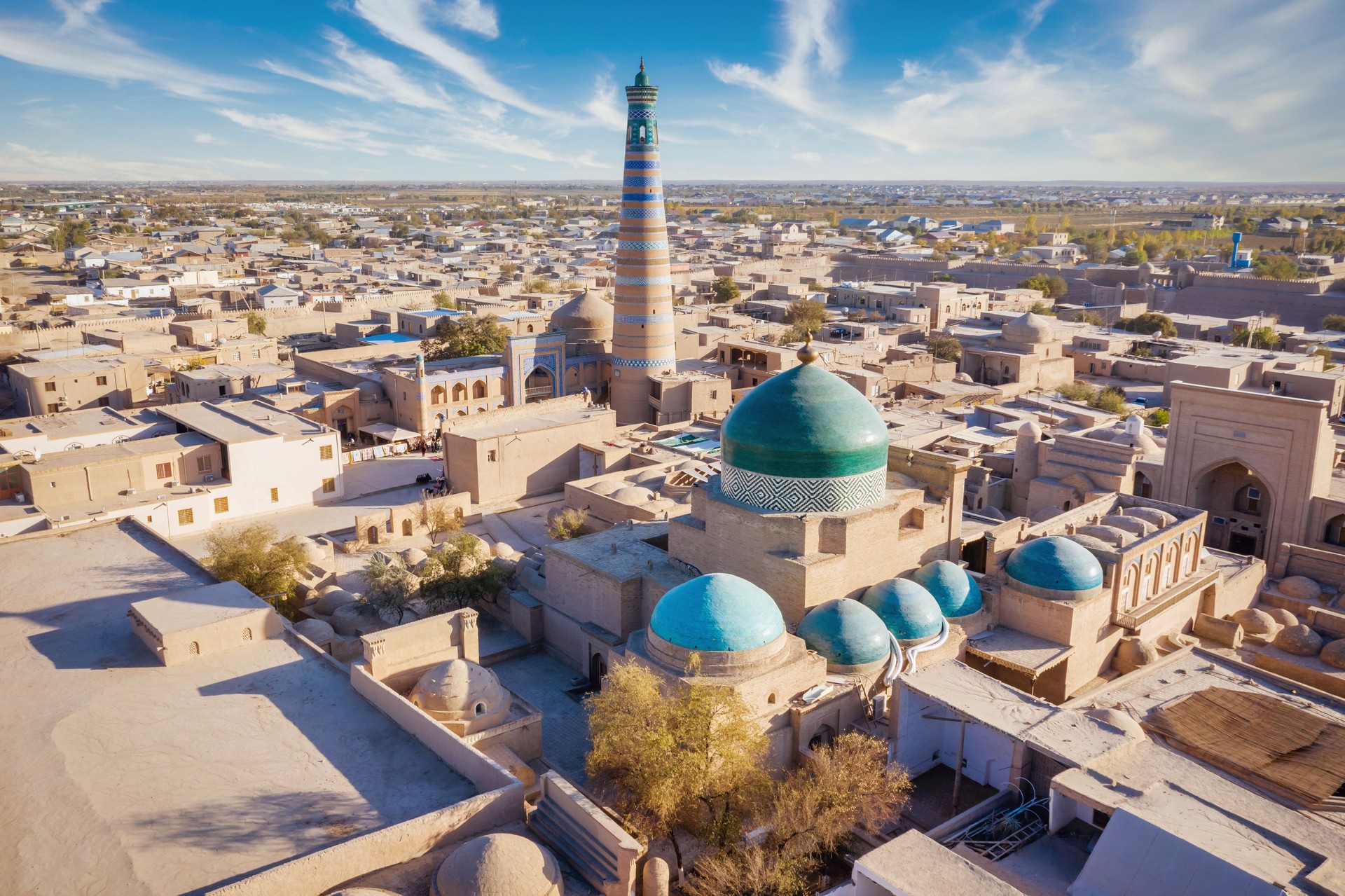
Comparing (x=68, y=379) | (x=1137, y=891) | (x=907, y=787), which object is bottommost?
(x=907, y=787)

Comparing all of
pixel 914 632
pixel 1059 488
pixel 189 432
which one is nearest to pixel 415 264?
pixel 189 432

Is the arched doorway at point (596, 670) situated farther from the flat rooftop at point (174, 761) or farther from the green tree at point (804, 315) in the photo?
the green tree at point (804, 315)

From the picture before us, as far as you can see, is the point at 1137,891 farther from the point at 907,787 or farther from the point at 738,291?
the point at 738,291

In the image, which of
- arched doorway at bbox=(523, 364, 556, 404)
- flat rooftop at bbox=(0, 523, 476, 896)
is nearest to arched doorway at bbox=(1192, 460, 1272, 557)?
flat rooftop at bbox=(0, 523, 476, 896)

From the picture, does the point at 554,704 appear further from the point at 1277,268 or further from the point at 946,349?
the point at 1277,268

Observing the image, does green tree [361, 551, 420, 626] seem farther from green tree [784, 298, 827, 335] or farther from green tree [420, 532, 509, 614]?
green tree [784, 298, 827, 335]

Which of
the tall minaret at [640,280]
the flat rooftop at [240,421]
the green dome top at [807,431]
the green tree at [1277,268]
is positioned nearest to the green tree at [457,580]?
the green dome top at [807,431]

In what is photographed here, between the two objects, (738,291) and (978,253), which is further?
(978,253)

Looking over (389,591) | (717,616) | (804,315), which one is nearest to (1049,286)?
(804,315)

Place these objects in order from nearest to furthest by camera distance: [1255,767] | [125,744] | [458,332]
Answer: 1. [125,744]
2. [1255,767]
3. [458,332]
